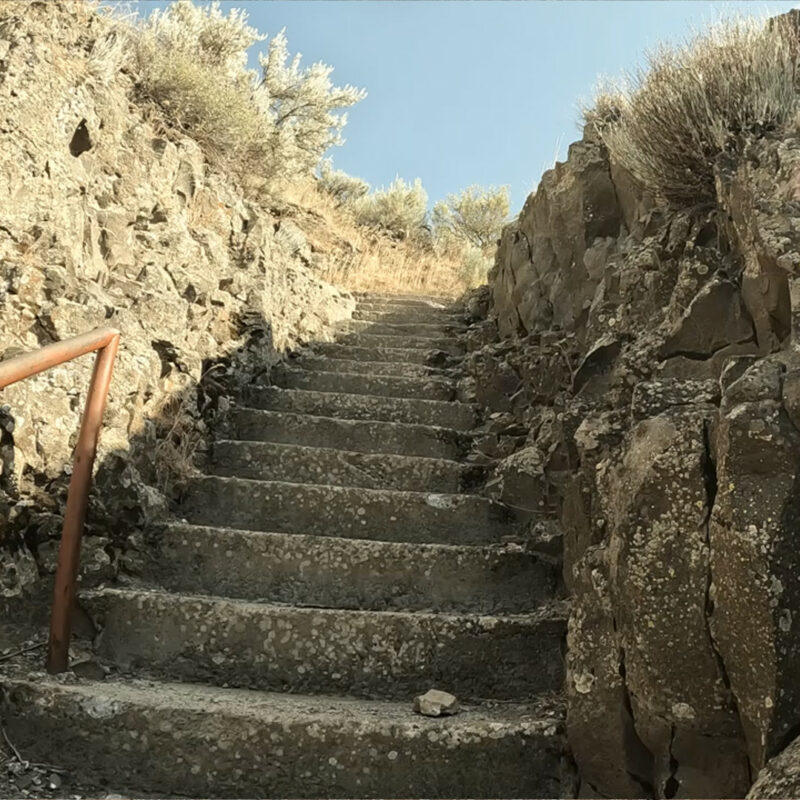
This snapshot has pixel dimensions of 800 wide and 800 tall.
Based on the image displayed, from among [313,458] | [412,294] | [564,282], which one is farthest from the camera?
[412,294]

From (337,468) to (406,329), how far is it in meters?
3.52

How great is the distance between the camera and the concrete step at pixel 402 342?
6980mm

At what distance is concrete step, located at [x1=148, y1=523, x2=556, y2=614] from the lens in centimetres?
348

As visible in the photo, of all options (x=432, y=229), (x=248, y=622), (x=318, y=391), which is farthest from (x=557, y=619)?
(x=432, y=229)

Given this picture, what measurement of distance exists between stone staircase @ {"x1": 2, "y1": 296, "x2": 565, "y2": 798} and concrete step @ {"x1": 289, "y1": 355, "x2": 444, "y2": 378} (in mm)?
1717

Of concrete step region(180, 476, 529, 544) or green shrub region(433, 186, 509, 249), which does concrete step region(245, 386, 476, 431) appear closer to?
concrete step region(180, 476, 529, 544)

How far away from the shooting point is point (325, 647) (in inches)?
122

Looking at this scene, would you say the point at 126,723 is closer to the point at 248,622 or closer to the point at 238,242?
the point at 248,622

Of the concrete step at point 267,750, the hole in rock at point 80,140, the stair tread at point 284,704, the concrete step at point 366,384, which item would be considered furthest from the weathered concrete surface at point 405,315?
the concrete step at point 267,750

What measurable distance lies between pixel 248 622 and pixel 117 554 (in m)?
0.77

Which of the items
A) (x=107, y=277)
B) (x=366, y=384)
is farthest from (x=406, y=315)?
(x=107, y=277)

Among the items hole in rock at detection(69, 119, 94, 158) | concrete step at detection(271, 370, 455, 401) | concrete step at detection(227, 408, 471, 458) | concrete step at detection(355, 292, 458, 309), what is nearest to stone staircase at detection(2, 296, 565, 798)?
concrete step at detection(227, 408, 471, 458)

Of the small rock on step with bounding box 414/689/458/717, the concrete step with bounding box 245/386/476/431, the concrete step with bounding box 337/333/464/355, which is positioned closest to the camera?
the small rock on step with bounding box 414/689/458/717

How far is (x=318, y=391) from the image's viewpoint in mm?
5715
